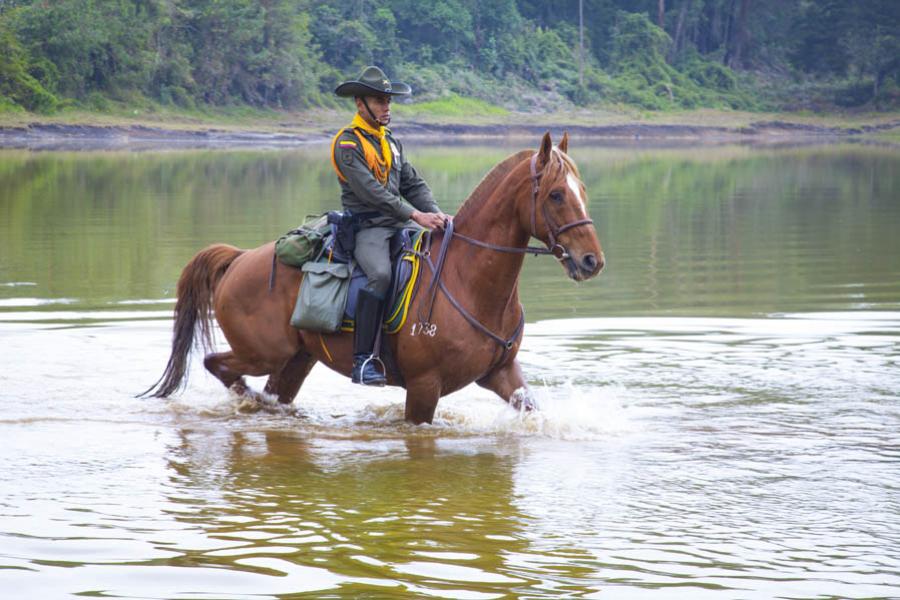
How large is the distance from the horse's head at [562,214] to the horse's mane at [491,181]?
25 cm

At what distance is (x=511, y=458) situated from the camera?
27.6ft

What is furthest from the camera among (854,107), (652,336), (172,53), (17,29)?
(854,107)

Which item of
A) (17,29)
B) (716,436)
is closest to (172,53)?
(17,29)

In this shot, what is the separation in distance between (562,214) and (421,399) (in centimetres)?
169

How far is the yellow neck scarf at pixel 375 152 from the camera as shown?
881 cm

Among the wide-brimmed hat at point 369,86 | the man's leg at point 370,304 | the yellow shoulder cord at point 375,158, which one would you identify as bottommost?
the man's leg at point 370,304

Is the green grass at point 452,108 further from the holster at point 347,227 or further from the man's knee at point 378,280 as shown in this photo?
the man's knee at point 378,280

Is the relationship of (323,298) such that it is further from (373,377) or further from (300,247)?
(373,377)

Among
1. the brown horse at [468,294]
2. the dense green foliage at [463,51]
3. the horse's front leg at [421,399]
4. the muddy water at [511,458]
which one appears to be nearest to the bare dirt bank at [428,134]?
the dense green foliage at [463,51]

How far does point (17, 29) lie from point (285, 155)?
1664 centimetres

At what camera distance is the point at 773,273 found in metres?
17.9

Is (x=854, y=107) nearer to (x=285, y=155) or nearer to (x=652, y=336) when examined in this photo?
(x=285, y=155)

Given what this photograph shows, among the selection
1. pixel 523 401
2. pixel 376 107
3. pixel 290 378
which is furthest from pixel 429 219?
pixel 290 378

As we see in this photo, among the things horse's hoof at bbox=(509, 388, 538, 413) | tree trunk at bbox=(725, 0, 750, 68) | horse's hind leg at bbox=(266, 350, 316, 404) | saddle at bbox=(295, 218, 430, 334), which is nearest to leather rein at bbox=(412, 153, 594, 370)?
saddle at bbox=(295, 218, 430, 334)
